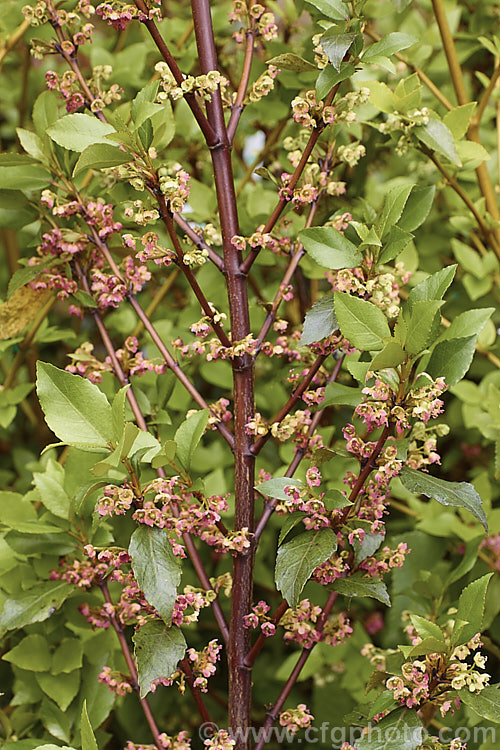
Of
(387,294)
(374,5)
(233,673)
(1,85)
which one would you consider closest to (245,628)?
(233,673)

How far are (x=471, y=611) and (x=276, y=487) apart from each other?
117 millimetres

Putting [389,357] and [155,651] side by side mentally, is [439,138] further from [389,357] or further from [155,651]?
[155,651]

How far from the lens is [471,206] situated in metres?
0.59

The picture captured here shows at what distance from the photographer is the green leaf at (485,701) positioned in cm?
36

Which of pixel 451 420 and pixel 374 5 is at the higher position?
pixel 374 5

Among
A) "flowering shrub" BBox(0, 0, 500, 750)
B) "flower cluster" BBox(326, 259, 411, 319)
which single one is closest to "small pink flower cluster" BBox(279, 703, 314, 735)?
"flowering shrub" BBox(0, 0, 500, 750)

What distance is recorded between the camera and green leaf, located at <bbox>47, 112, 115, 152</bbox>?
0.40 m

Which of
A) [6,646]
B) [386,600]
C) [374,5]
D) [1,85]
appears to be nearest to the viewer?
[386,600]

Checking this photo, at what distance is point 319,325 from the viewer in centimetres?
39

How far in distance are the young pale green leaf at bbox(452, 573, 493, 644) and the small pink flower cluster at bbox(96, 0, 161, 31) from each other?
33 centimetres

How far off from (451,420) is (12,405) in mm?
412

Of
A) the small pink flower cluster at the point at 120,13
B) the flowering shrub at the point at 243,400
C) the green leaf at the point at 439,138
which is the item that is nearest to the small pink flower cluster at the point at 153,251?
the flowering shrub at the point at 243,400

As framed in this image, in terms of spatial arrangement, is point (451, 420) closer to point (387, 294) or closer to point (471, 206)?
point (471, 206)

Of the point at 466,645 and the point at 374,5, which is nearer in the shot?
the point at 466,645
